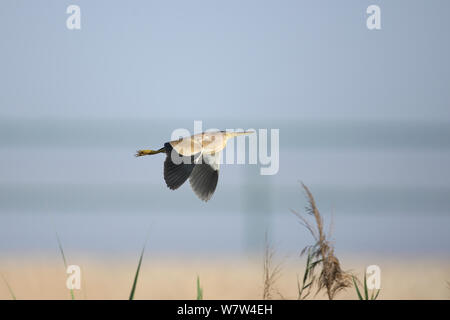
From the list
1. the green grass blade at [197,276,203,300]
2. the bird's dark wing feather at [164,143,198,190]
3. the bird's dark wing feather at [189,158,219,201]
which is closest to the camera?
the green grass blade at [197,276,203,300]

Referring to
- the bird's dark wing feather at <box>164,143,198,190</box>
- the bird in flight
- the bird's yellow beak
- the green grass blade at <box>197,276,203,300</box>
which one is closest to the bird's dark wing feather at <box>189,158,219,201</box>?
the bird in flight

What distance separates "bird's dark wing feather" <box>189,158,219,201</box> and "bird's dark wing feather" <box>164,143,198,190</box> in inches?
5.7

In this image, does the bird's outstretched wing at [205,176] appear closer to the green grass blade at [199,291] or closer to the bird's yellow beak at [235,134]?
the bird's yellow beak at [235,134]

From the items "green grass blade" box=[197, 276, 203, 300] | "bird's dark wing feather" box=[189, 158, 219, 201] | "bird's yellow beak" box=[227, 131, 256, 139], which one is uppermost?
"bird's yellow beak" box=[227, 131, 256, 139]

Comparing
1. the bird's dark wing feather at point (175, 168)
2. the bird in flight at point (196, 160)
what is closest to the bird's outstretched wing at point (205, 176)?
the bird in flight at point (196, 160)

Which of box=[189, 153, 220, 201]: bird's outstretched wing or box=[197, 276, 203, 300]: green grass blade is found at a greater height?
box=[189, 153, 220, 201]: bird's outstretched wing

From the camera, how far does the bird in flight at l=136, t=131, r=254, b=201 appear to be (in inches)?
127

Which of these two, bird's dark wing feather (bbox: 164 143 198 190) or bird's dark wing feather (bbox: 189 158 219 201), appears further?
bird's dark wing feather (bbox: 189 158 219 201)

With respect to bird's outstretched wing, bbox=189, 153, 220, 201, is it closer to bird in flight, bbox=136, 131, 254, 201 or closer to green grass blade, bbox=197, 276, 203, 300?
bird in flight, bbox=136, 131, 254, 201
